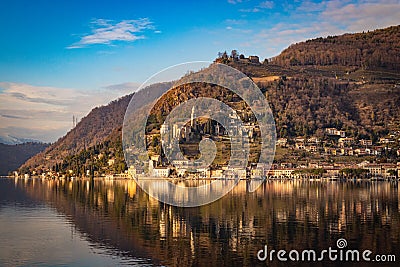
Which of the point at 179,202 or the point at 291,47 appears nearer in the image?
the point at 179,202

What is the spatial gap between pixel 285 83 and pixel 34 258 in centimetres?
8670

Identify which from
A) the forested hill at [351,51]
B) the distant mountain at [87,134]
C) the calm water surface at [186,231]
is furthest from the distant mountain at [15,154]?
the calm water surface at [186,231]

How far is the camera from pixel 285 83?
102 meters

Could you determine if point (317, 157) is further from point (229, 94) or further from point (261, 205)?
point (261, 205)

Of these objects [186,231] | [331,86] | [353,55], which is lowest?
[186,231]

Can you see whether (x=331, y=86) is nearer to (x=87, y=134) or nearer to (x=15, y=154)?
(x=87, y=134)

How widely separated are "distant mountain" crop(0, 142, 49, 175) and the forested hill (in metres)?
73.9

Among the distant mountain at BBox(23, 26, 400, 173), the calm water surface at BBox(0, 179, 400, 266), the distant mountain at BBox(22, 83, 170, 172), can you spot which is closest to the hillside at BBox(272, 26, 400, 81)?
the distant mountain at BBox(23, 26, 400, 173)

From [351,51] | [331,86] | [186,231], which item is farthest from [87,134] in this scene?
[186,231]

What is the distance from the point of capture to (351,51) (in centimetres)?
12144

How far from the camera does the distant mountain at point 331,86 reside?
89.6 meters

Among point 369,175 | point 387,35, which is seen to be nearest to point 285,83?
point 369,175

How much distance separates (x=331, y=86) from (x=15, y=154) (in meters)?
110

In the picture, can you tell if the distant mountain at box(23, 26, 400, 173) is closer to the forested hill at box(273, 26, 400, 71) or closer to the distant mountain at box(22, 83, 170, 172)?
the forested hill at box(273, 26, 400, 71)
